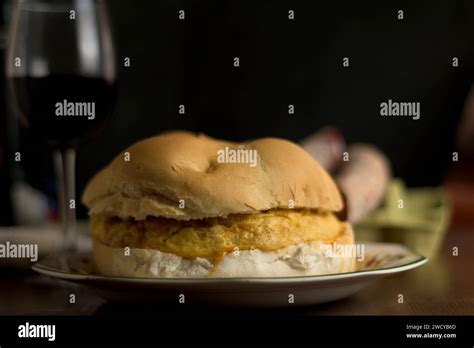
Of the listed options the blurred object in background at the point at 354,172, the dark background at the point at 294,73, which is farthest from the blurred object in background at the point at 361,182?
the dark background at the point at 294,73

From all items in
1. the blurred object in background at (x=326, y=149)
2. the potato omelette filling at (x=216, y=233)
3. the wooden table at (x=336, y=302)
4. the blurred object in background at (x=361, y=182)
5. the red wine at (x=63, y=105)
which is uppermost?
the red wine at (x=63, y=105)

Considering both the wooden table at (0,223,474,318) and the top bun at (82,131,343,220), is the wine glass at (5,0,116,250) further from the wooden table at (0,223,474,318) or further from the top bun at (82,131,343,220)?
the top bun at (82,131,343,220)

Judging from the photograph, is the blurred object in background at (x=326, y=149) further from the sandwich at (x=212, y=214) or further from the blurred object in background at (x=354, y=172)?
the sandwich at (x=212, y=214)

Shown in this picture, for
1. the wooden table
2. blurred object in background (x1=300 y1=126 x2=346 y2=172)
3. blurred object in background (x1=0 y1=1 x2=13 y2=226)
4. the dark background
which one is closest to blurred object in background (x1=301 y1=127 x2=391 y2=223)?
blurred object in background (x1=300 y1=126 x2=346 y2=172)

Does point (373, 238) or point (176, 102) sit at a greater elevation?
point (176, 102)

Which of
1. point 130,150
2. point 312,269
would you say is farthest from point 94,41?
point 312,269

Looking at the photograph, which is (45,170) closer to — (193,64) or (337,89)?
(193,64)

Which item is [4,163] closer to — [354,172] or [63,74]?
[63,74]
